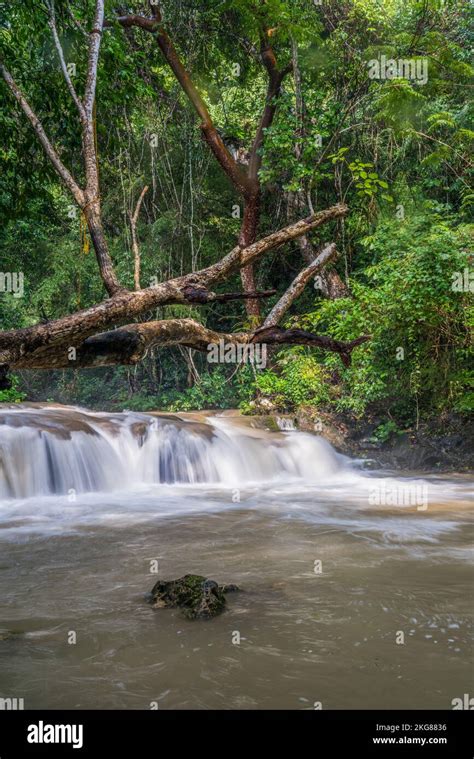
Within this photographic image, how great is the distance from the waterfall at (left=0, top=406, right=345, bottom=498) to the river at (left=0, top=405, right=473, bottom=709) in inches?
1.4

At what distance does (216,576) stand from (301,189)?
11.2 m

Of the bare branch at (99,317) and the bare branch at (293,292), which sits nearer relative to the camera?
the bare branch at (99,317)

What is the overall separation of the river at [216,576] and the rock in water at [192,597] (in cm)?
7

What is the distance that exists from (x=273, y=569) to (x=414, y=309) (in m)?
6.73

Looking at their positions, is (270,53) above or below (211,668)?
above

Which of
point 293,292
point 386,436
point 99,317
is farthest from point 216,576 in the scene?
point 386,436

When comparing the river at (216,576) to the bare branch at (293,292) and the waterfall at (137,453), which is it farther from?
the bare branch at (293,292)

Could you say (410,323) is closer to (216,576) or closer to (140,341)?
(216,576)

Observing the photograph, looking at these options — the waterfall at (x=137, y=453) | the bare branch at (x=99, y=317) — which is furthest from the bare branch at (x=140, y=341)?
the waterfall at (x=137, y=453)

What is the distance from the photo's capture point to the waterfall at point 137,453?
9.20 metres
